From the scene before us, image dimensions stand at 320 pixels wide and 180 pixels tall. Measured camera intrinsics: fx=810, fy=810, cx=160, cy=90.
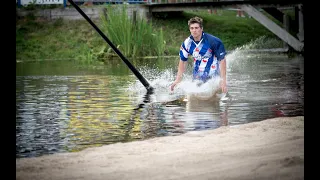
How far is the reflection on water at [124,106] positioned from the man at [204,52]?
509mm

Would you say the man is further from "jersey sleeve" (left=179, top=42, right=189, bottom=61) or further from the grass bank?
the grass bank

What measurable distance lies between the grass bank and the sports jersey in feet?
41.3

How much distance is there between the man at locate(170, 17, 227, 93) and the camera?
12406mm

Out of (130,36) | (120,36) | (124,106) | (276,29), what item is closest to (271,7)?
(276,29)

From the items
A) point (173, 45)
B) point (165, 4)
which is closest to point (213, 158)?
point (173, 45)

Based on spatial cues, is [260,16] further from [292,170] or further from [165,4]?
[292,170]

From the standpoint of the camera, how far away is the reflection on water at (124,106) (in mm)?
8570

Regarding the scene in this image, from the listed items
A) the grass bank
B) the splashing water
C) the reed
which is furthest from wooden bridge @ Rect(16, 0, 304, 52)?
the splashing water

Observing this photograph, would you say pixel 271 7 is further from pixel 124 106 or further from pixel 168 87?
pixel 124 106

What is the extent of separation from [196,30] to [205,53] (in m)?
0.45

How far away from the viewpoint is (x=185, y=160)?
6062 mm

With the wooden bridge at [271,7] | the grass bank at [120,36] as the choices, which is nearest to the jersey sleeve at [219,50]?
the grass bank at [120,36]

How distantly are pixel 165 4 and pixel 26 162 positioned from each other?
2606 centimetres

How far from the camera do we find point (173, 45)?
30.2 metres
